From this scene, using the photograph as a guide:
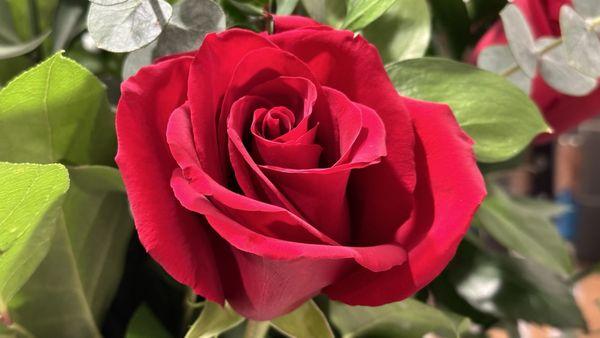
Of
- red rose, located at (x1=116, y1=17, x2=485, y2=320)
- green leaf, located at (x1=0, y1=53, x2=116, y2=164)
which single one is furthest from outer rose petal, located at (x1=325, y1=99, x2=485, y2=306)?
green leaf, located at (x1=0, y1=53, x2=116, y2=164)

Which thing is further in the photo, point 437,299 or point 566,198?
point 566,198

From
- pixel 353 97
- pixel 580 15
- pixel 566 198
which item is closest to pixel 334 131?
pixel 353 97

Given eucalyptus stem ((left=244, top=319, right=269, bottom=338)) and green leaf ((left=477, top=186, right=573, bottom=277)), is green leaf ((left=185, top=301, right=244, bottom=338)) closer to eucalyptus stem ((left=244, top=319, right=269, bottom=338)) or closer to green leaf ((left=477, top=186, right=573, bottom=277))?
eucalyptus stem ((left=244, top=319, right=269, bottom=338))

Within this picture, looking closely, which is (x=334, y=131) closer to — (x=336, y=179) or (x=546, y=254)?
(x=336, y=179)

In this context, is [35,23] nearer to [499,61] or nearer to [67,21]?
[67,21]

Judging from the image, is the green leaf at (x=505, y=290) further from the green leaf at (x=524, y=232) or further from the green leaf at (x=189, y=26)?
the green leaf at (x=189, y=26)

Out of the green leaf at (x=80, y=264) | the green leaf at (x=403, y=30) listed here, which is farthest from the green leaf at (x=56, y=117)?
the green leaf at (x=403, y=30)
